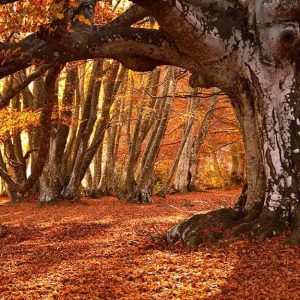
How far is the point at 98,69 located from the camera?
561 inches

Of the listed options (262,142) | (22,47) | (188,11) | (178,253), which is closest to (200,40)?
(188,11)

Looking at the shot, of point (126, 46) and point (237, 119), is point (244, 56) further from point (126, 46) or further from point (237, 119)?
point (126, 46)

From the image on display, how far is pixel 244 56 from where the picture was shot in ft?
18.5

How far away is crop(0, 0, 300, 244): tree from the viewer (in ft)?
17.1

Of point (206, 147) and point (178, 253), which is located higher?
point (206, 147)

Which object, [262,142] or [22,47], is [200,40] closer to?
[262,142]

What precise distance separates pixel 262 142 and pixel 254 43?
1.40 m

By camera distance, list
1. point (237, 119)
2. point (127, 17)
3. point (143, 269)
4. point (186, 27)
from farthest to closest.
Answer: point (237, 119)
point (127, 17)
point (186, 27)
point (143, 269)

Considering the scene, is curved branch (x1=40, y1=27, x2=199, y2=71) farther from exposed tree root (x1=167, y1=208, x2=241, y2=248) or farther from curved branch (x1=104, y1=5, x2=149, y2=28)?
exposed tree root (x1=167, y1=208, x2=241, y2=248)

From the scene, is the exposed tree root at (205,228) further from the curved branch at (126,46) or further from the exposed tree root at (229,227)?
the curved branch at (126,46)

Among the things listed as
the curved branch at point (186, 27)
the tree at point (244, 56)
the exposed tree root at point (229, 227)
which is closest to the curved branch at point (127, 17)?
the tree at point (244, 56)

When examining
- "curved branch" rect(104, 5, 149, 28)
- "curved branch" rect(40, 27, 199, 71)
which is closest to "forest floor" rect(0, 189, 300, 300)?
"curved branch" rect(40, 27, 199, 71)

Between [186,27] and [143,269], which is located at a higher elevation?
[186,27]

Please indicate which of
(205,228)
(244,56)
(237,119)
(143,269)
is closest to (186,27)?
(244,56)
